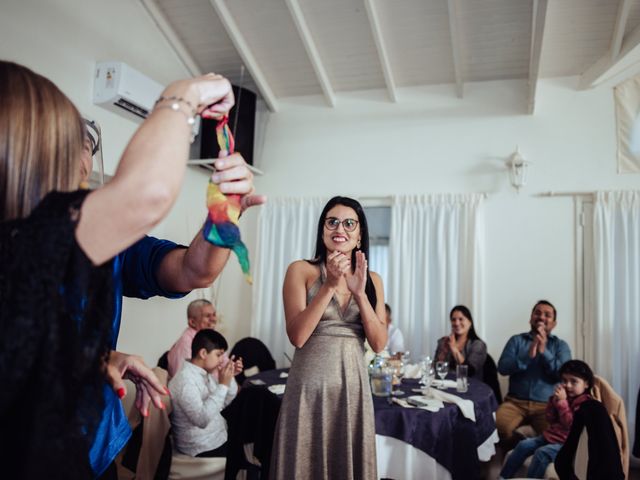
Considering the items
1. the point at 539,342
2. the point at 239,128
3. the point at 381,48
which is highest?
the point at 381,48

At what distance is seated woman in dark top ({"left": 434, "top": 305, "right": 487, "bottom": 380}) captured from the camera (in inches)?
171

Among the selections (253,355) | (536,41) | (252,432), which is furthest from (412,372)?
(536,41)

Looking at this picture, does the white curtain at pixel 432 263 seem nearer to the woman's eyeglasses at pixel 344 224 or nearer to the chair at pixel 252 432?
the chair at pixel 252 432

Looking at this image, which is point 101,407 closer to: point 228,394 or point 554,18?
point 228,394

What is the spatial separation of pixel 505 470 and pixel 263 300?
322cm

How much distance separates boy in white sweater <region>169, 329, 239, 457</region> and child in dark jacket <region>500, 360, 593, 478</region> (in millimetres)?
1853

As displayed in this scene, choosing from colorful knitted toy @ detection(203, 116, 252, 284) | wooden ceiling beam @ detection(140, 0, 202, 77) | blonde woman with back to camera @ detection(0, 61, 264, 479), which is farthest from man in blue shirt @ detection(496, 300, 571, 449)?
wooden ceiling beam @ detection(140, 0, 202, 77)

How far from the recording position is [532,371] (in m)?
4.36

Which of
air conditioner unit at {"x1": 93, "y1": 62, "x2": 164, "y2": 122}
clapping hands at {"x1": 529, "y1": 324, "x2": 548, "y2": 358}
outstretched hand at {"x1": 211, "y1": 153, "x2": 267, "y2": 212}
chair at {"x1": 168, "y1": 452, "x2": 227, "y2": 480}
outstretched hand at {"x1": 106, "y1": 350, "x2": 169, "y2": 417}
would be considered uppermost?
air conditioner unit at {"x1": 93, "y1": 62, "x2": 164, "y2": 122}

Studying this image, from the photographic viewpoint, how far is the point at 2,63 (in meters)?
0.76

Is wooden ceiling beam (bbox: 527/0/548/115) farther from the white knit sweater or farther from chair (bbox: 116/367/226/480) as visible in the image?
chair (bbox: 116/367/226/480)

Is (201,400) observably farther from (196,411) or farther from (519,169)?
(519,169)

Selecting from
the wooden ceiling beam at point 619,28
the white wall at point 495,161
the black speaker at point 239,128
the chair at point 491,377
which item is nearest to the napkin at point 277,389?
the chair at point 491,377

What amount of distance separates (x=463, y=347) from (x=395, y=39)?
2.99 m
